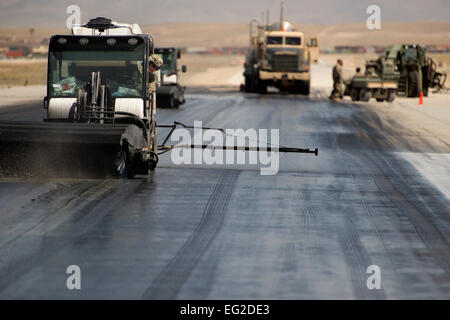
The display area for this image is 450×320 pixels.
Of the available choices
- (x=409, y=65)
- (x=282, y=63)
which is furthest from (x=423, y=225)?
(x=282, y=63)

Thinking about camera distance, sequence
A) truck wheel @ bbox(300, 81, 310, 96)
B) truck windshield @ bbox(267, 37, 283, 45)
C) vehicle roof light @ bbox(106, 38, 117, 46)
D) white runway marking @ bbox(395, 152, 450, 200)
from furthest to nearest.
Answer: truck wheel @ bbox(300, 81, 310, 96) → truck windshield @ bbox(267, 37, 283, 45) → vehicle roof light @ bbox(106, 38, 117, 46) → white runway marking @ bbox(395, 152, 450, 200)

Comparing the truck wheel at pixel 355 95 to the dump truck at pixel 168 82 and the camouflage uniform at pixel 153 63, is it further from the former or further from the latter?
the camouflage uniform at pixel 153 63

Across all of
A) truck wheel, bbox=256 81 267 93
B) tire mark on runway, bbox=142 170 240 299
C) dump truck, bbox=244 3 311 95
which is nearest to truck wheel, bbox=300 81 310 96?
dump truck, bbox=244 3 311 95

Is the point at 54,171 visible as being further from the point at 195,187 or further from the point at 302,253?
the point at 302,253

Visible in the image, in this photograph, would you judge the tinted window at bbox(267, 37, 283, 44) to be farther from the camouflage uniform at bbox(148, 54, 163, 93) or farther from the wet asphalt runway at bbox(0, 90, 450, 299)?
the camouflage uniform at bbox(148, 54, 163, 93)

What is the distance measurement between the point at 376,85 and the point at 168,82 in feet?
34.3

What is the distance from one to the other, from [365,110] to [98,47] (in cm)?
2120

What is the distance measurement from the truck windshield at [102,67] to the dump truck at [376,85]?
2737 cm

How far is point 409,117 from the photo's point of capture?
3150 cm

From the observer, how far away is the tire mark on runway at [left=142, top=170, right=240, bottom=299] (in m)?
7.66

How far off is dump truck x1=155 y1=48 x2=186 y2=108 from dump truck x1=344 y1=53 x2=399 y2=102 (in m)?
9.44

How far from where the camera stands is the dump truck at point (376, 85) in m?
41.4

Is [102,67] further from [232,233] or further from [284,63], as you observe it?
[284,63]
